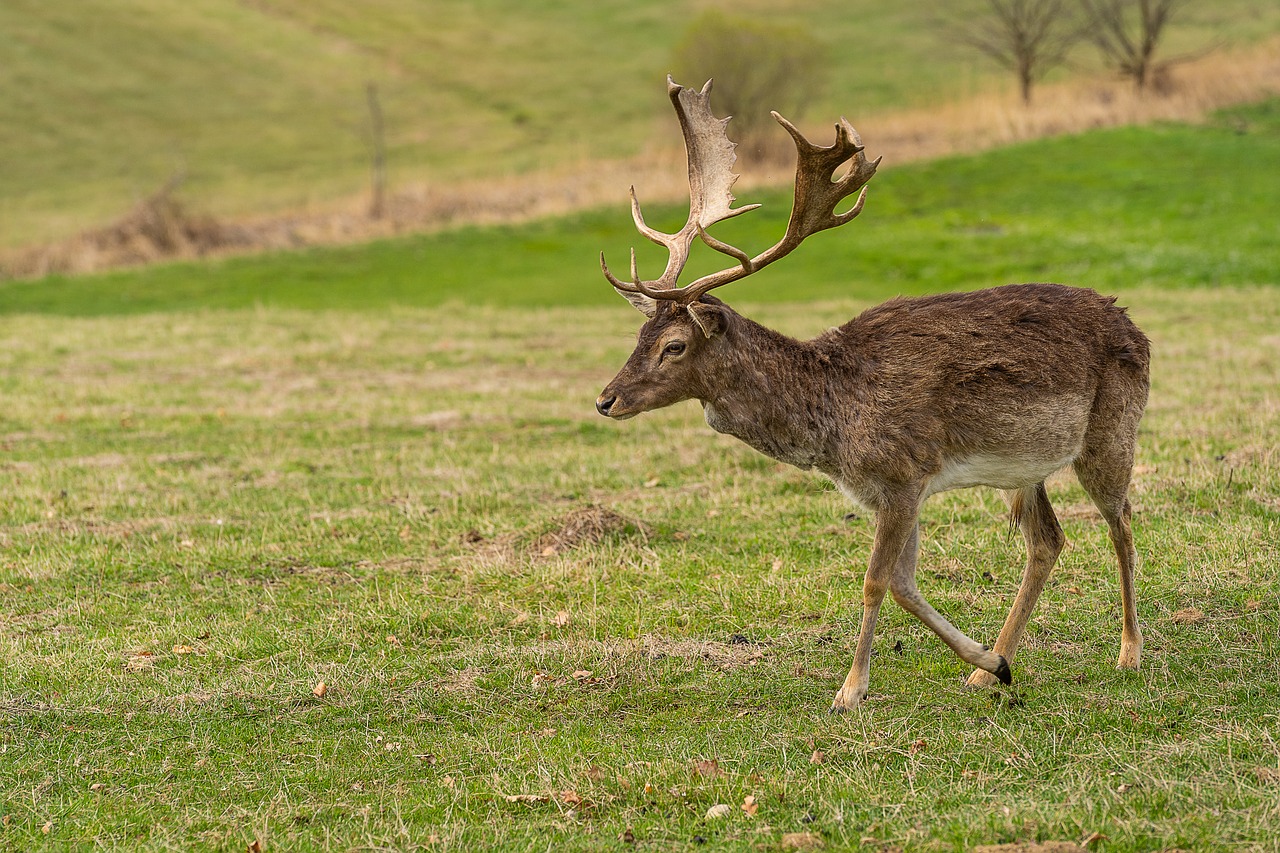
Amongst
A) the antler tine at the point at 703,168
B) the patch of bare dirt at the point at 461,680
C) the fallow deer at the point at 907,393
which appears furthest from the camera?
the antler tine at the point at 703,168

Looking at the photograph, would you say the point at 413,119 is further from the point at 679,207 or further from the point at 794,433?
the point at 794,433

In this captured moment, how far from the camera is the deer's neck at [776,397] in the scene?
7445mm

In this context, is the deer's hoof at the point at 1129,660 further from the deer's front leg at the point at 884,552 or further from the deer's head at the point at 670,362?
the deer's head at the point at 670,362

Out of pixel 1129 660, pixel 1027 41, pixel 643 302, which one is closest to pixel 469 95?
pixel 1027 41

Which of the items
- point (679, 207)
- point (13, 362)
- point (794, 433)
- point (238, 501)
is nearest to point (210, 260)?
point (679, 207)

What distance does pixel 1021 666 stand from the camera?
25.1 feet

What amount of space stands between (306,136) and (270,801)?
61.2 metres

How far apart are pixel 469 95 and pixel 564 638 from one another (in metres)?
66.6

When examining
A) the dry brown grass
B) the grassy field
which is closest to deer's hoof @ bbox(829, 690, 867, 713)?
the grassy field

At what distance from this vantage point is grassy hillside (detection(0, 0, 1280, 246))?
55750 mm

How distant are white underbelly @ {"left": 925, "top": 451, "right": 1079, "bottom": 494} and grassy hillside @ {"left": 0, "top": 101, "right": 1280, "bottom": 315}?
2108cm

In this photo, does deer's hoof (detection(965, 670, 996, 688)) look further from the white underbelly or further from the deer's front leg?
the white underbelly

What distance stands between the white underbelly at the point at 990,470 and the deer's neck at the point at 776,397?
0.65 m

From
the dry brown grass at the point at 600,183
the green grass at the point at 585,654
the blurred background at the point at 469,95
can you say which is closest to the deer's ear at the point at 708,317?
the green grass at the point at 585,654
